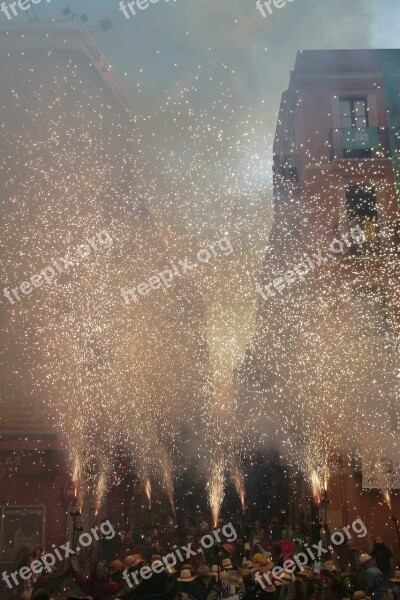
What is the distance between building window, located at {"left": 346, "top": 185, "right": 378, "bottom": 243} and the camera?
15.8 meters

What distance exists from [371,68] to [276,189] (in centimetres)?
429

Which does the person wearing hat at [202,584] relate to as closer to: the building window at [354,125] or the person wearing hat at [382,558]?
the person wearing hat at [382,558]

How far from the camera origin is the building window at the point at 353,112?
54.9 feet

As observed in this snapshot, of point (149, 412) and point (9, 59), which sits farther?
point (9, 59)

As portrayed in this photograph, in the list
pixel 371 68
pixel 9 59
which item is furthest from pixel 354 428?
pixel 9 59

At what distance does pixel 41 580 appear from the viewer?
718cm

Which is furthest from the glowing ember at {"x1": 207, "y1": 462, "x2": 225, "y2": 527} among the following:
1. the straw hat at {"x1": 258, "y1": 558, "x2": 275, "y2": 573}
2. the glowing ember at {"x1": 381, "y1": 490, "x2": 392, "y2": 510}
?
the straw hat at {"x1": 258, "y1": 558, "x2": 275, "y2": 573}

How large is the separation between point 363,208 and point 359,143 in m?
1.74

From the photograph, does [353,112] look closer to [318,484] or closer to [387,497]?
[318,484]

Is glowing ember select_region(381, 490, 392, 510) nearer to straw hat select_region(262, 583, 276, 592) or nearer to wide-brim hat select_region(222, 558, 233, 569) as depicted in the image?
wide-brim hat select_region(222, 558, 233, 569)

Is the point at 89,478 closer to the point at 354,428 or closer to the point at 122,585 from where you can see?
the point at 354,428

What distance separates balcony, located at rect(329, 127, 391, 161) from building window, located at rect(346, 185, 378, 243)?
871mm

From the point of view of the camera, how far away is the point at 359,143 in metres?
16.3

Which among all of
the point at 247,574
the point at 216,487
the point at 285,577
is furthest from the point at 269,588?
the point at 216,487
